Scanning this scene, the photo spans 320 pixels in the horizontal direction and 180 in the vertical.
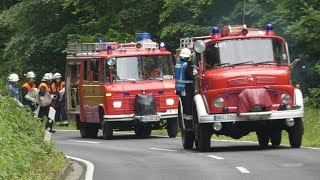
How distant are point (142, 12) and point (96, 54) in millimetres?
14433

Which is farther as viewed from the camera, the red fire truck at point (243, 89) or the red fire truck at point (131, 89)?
the red fire truck at point (131, 89)

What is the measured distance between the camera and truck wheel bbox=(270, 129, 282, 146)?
77.6 ft

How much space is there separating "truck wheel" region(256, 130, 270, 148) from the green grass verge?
4.74 metres

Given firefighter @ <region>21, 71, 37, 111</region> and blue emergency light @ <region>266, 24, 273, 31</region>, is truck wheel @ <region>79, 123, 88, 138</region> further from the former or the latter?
blue emergency light @ <region>266, 24, 273, 31</region>

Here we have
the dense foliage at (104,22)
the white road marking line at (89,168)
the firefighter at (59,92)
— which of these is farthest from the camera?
the dense foliage at (104,22)

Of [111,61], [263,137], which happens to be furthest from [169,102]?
[263,137]

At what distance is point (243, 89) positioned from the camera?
22.4 meters

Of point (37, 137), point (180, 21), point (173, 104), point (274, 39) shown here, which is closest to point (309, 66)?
point (173, 104)

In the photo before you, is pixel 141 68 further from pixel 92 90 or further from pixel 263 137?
pixel 263 137

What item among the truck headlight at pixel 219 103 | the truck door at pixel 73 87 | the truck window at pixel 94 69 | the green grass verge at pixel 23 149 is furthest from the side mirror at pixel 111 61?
the truck headlight at pixel 219 103

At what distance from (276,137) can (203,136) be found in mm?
2020

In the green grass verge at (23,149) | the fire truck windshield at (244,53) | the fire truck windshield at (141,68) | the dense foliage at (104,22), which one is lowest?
the green grass verge at (23,149)

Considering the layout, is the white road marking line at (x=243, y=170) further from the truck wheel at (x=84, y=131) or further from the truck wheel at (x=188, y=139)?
the truck wheel at (x=84, y=131)

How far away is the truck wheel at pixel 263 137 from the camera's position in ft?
78.5
